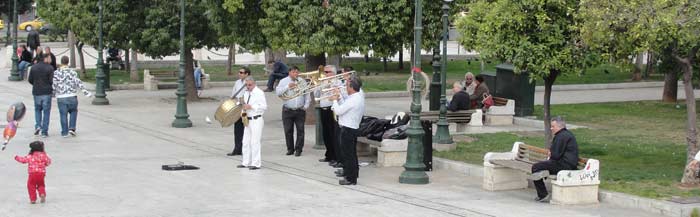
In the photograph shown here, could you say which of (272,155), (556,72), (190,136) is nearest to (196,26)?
(190,136)

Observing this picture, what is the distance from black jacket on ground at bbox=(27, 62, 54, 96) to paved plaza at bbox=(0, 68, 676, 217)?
89 cm

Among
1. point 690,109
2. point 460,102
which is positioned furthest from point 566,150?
point 460,102

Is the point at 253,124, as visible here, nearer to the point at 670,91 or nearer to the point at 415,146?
the point at 415,146

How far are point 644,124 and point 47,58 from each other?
12.2 metres

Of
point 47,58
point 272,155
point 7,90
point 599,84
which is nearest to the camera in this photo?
point 272,155

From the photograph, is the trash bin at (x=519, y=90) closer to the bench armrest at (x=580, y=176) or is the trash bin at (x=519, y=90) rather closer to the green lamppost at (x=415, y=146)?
the green lamppost at (x=415, y=146)

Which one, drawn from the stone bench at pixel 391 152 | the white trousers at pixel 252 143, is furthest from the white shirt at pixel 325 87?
the white trousers at pixel 252 143

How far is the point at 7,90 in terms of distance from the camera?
31.8m

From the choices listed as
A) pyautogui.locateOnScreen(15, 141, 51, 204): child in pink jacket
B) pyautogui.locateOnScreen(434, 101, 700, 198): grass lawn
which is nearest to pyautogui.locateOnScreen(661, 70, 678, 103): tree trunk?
pyautogui.locateOnScreen(434, 101, 700, 198): grass lawn

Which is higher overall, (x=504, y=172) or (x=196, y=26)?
(x=196, y=26)

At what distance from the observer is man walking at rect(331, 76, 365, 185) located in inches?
592

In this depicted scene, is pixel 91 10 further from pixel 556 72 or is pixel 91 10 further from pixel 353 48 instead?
pixel 556 72

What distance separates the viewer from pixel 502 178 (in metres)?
14.6

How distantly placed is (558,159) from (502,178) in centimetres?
110
